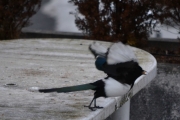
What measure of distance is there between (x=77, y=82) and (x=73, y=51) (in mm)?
1141

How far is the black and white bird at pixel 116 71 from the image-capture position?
8.83ft

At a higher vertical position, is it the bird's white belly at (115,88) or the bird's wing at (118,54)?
the bird's wing at (118,54)

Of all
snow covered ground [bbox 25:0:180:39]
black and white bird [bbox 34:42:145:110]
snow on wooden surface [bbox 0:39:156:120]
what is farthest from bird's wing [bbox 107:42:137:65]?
snow covered ground [bbox 25:0:180:39]

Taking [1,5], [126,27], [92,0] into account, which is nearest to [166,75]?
[126,27]

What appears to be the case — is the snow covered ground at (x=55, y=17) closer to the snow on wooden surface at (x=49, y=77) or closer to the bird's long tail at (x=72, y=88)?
the snow on wooden surface at (x=49, y=77)

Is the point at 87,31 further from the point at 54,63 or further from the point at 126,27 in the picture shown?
the point at 54,63

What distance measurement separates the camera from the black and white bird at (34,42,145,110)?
106 inches

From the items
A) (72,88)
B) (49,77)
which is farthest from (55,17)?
(72,88)

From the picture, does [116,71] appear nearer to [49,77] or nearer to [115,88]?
[115,88]

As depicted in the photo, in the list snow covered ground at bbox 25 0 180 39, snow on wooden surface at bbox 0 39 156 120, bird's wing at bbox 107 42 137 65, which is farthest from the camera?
snow covered ground at bbox 25 0 180 39

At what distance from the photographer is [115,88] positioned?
2.73m

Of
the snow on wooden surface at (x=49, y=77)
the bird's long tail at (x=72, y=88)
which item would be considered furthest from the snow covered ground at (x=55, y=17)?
the bird's long tail at (x=72, y=88)

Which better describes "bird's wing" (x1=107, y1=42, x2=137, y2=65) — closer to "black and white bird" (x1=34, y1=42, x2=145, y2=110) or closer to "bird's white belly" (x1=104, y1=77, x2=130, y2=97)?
"black and white bird" (x1=34, y1=42, x2=145, y2=110)

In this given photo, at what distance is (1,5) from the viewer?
6.75 metres
